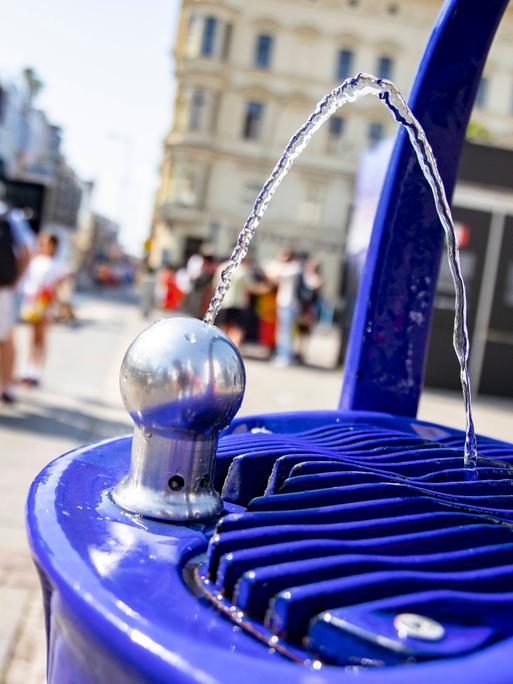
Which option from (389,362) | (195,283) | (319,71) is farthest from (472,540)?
(319,71)

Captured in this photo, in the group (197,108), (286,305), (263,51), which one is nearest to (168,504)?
(286,305)

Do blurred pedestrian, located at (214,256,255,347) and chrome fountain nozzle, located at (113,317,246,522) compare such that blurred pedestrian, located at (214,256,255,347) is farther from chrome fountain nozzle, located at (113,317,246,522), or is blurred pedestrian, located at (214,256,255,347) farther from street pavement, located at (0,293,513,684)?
chrome fountain nozzle, located at (113,317,246,522)

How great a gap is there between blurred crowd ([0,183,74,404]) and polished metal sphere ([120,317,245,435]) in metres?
5.13

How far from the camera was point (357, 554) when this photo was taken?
2.85 ft

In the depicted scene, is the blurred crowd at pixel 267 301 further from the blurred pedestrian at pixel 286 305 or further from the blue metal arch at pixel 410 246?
the blue metal arch at pixel 410 246

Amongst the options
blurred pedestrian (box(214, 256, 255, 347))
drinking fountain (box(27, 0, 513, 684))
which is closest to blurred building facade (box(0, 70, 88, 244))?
blurred pedestrian (box(214, 256, 255, 347))

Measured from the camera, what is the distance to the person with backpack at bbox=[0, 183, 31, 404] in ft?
19.3

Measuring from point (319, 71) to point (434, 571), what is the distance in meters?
40.8

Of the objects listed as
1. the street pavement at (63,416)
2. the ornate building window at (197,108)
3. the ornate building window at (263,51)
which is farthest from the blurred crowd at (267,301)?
the ornate building window at (263,51)

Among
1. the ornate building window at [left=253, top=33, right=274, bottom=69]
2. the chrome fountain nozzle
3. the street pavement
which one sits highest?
the ornate building window at [left=253, top=33, right=274, bottom=69]

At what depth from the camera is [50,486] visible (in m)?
1.03

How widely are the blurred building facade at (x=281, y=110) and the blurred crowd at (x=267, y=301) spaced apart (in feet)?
82.9

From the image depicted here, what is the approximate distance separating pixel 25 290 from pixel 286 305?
421cm

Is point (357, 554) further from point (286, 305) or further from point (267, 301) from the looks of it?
point (267, 301)
